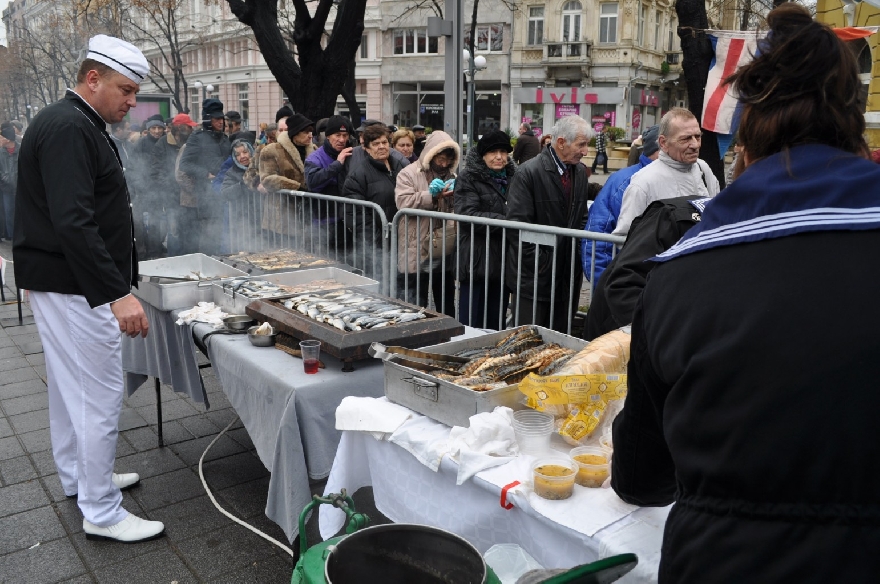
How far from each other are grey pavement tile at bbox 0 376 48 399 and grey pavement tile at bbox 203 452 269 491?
7.42 ft

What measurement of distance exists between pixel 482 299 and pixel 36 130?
11.5 ft

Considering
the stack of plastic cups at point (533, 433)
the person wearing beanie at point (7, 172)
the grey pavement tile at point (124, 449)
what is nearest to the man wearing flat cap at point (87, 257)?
the grey pavement tile at point (124, 449)

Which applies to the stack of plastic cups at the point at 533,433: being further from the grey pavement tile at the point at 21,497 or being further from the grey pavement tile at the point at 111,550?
the grey pavement tile at the point at 21,497

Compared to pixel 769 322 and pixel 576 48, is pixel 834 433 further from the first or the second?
pixel 576 48

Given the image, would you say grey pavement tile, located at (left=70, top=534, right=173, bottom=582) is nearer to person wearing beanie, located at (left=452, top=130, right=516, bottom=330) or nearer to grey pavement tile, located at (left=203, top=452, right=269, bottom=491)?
grey pavement tile, located at (left=203, top=452, right=269, bottom=491)

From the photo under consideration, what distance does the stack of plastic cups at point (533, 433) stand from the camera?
2.35m

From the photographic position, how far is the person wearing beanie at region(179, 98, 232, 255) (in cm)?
905

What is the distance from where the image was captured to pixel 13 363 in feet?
21.8

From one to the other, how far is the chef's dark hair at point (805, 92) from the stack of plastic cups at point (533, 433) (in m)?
1.24

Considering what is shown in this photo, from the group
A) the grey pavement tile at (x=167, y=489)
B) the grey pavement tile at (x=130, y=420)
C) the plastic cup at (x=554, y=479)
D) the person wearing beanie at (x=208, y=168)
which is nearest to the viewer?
the plastic cup at (x=554, y=479)

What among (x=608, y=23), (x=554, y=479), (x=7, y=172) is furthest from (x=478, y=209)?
(x=608, y=23)

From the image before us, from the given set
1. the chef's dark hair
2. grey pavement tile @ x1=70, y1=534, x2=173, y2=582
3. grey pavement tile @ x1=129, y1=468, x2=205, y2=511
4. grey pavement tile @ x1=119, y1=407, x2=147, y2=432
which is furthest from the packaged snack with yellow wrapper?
grey pavement tile @ x1=119, y1=407, x2=147, y2=432

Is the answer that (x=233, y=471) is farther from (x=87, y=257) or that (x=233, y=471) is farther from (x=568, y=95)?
(x=568, y=95)

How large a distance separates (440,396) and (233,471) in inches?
94.3
